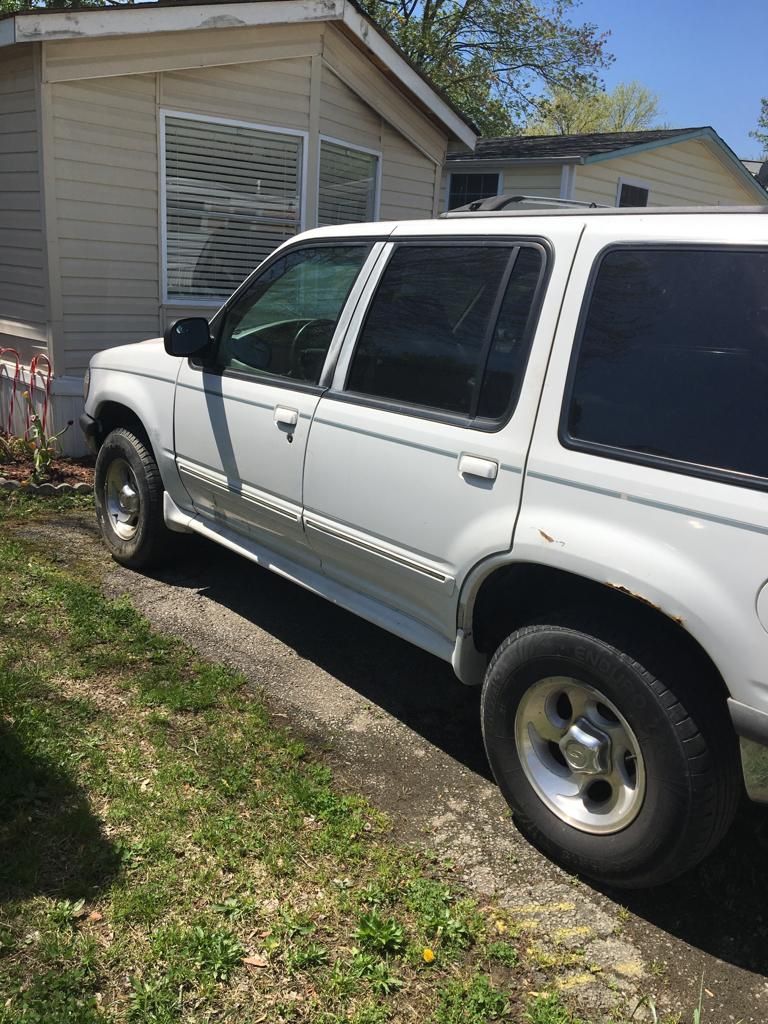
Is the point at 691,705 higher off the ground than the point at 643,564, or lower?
lower

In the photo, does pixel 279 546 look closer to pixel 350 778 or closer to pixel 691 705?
pixel 350 778

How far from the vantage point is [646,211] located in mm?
2645

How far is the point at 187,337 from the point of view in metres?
4.13

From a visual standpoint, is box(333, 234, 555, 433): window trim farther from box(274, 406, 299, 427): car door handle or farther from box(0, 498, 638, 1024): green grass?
box(0, 498, 638, 1024): green grass

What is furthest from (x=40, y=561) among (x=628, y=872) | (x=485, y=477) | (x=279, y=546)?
(x=628, y=872)

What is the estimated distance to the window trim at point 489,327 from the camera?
280cm

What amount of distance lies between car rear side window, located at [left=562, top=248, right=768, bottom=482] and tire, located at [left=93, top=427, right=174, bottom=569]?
2852mm

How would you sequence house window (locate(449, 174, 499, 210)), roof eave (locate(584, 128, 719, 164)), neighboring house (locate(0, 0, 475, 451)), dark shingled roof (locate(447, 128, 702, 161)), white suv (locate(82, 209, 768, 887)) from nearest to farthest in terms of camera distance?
white suv (locate(82, 209, 768, 887)) < neighboring house (locate(0, 0, 475, 451)) < roof eave (locate(584, 128, 719, 164)) < dark shingled roof (locate(447, 128, 702, 161)) < house window (locate(449, 174, 499, 210))

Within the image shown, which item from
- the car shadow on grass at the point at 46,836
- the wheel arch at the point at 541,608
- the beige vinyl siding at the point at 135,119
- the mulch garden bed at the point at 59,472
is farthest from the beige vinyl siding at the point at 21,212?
the wheel arch at the point at 541,608

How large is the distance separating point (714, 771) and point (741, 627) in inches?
18.3

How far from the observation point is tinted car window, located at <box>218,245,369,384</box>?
3691mm

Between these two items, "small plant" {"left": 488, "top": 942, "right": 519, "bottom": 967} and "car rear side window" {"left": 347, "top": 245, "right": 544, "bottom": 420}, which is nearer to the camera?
"small plant" {"left": 488, "top": 942, "right": 519, "bottom": 967}

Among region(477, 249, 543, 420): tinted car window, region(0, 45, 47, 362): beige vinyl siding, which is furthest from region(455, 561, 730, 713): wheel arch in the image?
region(0, 45, 47, 362): beige vinyl siding

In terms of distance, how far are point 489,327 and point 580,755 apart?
144 cm
